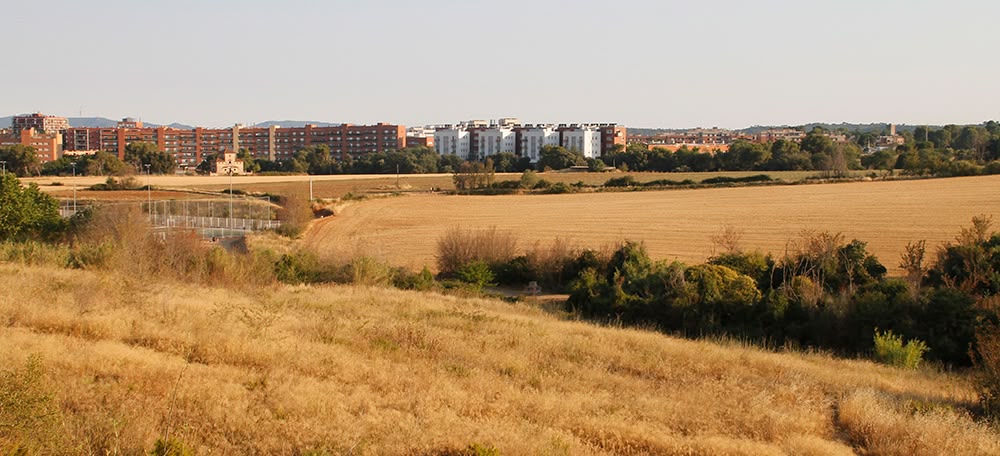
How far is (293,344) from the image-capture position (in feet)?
37.6

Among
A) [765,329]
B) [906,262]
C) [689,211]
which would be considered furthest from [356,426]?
[689,211]

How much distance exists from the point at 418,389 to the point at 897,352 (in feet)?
35.1

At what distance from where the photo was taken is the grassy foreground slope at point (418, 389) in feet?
24.7

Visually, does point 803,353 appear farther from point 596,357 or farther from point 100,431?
point 100,431

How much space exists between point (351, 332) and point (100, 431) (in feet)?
21.0

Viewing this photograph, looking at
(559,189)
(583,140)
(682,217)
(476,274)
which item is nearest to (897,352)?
(476,274)

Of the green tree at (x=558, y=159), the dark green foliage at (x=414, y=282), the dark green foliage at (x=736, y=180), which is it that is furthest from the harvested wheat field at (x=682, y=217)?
the green tree at (x=558, y=159)

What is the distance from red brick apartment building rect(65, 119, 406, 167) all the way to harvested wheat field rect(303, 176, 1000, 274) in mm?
105773

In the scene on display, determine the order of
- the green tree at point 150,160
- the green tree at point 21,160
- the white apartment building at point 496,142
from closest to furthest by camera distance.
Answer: the green tree at point 21,160
the green tree at point 150,160
the white apartment building at point 496,142

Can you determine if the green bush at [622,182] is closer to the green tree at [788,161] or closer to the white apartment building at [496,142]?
the green tree at [788,161]

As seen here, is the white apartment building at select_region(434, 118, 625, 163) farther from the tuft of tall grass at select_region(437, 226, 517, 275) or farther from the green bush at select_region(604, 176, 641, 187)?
the tuft of tall grass at select_region(437, 226, 517, 275)

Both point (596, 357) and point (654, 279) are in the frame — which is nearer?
point (596, 357)

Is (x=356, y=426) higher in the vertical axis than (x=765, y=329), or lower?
higher

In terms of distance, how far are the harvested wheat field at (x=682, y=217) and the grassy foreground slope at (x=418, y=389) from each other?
19.9 meters
